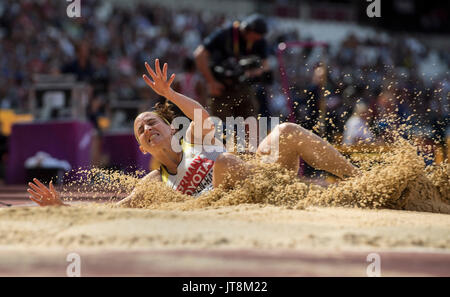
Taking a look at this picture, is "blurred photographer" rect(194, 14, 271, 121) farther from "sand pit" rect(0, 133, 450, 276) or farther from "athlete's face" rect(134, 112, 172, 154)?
"sand pit" rect(0, 133, 450, 276)

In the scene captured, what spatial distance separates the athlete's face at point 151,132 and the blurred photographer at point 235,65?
1.52 metres

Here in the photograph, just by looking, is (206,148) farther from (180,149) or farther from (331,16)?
(331,16)

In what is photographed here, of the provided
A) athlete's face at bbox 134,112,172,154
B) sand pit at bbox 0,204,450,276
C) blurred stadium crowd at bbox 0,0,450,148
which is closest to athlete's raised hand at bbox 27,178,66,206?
athlete's face at bbox 134,112,172,154

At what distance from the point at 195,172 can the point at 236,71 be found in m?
1.92

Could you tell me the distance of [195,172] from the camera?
9.05ft

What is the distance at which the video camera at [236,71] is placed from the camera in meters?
4.49

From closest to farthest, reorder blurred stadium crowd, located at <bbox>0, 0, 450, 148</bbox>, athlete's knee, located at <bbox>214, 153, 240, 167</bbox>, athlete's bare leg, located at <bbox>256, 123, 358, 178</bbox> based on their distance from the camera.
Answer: athlete's knee, located at <bbox>214, 153, 240, 167</bbox>, athlete's bare leg, located at <bbox>256, 123, 358, 178</bbox>, blurred stadium crowd, located at <bbox>0, 0, 450, 148</bbox>

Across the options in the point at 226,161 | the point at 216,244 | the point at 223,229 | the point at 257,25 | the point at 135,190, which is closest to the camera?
the point at 216,244

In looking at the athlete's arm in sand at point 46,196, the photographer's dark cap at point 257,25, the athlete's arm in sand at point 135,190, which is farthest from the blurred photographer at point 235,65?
the athlete's arm in sand at point 46,196

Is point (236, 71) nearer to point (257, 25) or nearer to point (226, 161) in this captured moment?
point (257, 25)

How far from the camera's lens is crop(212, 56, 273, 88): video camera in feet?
14.7

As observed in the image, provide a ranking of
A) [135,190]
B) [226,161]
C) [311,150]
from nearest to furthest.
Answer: [226,161] → [311,150] → [135,190]

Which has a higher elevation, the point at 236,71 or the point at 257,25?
the point at 257,25

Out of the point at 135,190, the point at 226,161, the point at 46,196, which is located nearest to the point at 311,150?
the point at 226,161
